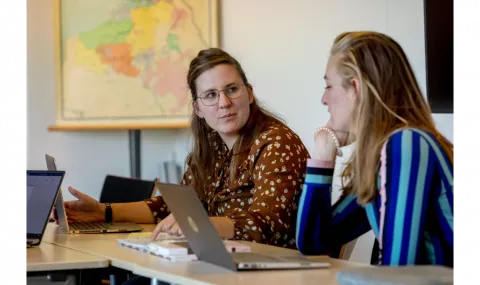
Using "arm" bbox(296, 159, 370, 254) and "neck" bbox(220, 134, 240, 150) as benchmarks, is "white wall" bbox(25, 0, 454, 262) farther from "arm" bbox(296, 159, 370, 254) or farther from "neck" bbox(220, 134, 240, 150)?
"arm" bbox(296, 159, 370, 254)

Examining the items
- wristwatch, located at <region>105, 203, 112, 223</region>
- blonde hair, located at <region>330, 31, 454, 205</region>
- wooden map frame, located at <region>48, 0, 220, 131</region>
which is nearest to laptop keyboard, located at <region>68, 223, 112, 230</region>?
wristwatch, located at <region>105, 203, 112, 223</region>

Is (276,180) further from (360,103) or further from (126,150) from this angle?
(126,150)

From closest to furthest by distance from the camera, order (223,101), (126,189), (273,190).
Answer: (273,190) < (223,101) < (126,189)

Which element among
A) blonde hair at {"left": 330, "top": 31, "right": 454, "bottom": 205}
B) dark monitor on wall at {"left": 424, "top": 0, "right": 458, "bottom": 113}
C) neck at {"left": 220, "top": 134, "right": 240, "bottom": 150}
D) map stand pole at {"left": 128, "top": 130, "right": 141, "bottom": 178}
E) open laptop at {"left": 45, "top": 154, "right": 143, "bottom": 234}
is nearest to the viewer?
blonde hair at {"left": 330, "top": 31, "right": 454, "bottom": 205}

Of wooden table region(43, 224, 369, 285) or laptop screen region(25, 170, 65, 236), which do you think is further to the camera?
laptop screen region(25, 170, 65, 236)

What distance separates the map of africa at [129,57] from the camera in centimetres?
523

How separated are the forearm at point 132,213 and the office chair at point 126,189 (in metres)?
0.26

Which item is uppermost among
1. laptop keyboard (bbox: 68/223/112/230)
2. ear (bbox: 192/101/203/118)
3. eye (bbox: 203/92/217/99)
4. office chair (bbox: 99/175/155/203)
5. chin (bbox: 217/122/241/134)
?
eye (bbox: 203/92/217/99)

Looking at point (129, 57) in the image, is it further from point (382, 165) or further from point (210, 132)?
point (382, 165)

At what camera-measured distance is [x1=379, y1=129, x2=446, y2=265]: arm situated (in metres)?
1.83

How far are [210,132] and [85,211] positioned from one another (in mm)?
594

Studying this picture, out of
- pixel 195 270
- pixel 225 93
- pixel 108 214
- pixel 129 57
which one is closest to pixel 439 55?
pixel 225 93

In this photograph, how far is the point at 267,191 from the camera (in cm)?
Result: 266
